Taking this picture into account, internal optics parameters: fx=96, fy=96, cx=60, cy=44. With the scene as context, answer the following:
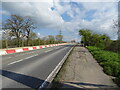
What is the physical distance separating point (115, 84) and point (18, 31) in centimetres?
3816

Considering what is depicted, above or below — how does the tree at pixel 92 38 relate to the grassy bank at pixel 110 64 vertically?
above

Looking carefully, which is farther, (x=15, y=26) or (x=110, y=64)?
(x=15, y=26)

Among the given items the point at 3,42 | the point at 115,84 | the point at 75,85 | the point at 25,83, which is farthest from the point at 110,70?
the point at 3,42

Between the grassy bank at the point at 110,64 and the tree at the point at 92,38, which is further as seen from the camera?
the tree at the point at 92,38

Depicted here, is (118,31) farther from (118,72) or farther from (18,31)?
(18,31)

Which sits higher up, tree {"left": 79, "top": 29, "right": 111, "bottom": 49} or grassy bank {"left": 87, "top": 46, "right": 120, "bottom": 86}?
tree {"left": 79, "top": 29, "right": 111, "bottom": 49}

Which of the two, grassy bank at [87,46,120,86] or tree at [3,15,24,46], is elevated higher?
tree at [3,15,24,46]

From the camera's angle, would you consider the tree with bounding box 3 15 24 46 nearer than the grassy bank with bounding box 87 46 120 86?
No

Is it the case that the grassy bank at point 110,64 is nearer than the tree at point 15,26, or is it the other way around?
the grassy bank at point 110,64

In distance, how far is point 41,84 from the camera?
14.0 feet

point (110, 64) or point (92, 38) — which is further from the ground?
point (92, 38)

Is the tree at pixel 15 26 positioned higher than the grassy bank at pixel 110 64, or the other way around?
the tree at pixel 15 26

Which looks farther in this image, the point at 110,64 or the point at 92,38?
the point at 92,38

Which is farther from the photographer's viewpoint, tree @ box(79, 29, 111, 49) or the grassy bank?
tree @ box(79, 29, 111, 49)
